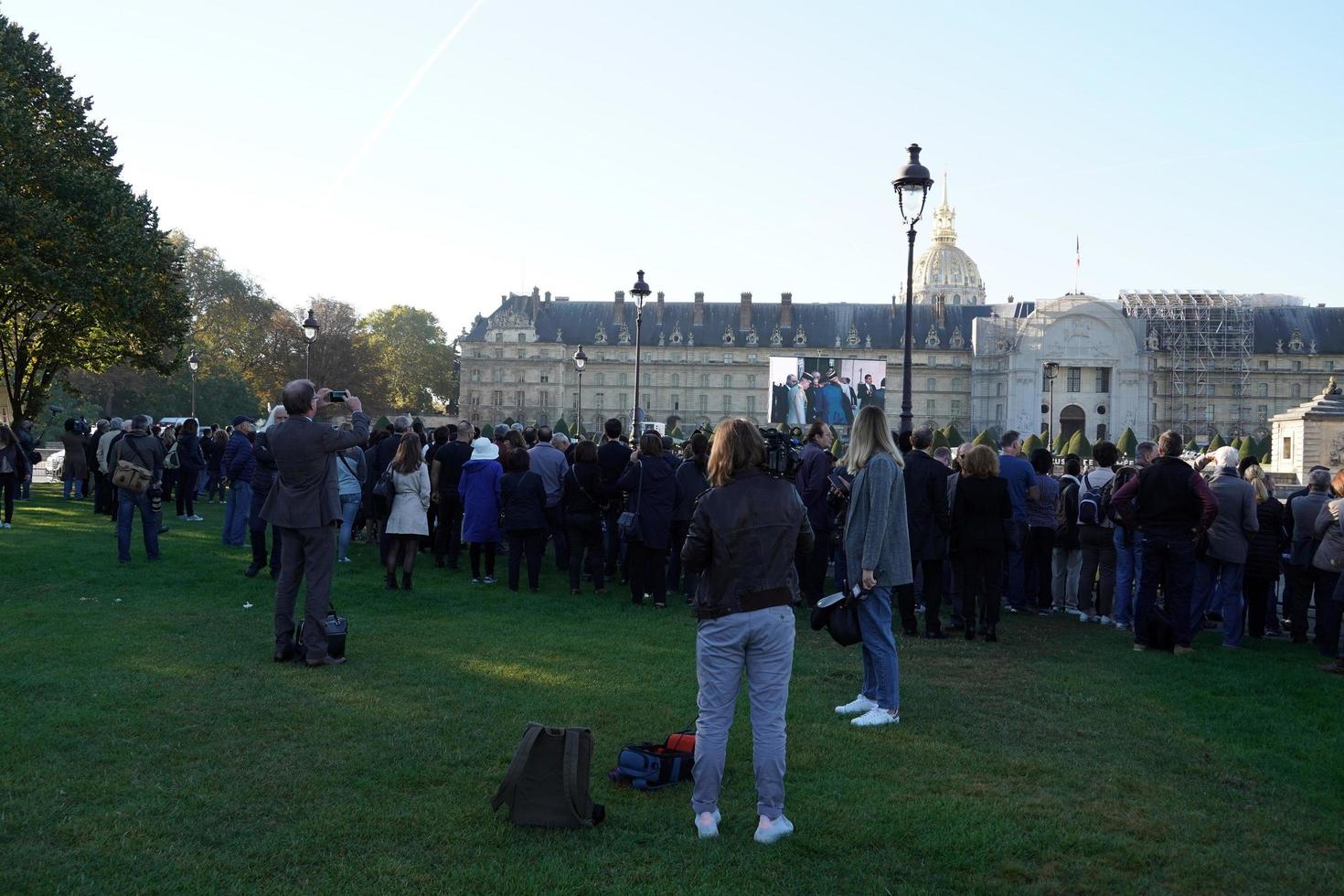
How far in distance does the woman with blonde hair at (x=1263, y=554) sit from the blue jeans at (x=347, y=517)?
412 inches

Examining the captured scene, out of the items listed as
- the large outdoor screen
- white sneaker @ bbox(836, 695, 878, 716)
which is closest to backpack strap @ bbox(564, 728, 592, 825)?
white sneaker @ bbox(836, 695, 878, 716)

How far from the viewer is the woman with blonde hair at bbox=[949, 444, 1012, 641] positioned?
9.93 meters

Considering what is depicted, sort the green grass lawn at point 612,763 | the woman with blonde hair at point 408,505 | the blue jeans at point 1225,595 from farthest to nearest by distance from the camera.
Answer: the woman with blonde hair at point 408,505
the blue jeans at point 1225,595
the green grass lawn at point 612,763

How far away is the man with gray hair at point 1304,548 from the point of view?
10438mm

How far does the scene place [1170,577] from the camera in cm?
977

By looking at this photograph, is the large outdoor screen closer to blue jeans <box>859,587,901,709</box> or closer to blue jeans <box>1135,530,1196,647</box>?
blue jeans <box>1135,530,1196,647</box>

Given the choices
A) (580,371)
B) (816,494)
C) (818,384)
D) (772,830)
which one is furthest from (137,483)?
(818,384)

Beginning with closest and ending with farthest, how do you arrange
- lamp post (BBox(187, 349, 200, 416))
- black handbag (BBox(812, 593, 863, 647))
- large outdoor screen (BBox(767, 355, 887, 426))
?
black handbag (BBox(812, 593, 863, 647)), lamp post (BBox(187, 349, 200, 416)), large outdoor screen (BBox(767, 355, 887, 426))

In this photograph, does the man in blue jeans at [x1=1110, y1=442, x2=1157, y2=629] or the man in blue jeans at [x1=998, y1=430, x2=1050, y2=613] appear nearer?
the man in blue jeans at [x1=1110, y1=442, x2=1157, y2=629]

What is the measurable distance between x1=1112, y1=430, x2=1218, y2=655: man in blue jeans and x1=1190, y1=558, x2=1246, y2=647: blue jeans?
2.33 ft

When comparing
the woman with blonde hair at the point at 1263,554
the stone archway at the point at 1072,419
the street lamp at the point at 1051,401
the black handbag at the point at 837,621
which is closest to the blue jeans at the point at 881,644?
the black handbag at the point at 837,621

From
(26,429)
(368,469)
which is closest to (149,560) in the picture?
(368,469)

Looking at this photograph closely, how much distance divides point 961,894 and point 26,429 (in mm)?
26782

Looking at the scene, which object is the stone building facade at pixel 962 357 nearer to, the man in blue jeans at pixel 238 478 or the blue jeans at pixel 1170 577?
the man in blue jeans at pixel 238 478
